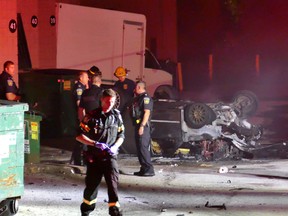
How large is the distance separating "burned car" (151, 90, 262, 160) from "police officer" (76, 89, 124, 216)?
493 centimetres

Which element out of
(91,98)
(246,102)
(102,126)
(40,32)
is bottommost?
(102,126)

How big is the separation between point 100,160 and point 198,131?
17.2 feet

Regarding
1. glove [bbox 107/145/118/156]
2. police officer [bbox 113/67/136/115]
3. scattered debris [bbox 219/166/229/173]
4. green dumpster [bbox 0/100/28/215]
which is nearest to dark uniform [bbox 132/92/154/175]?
scattered debris [bbox 219/166/229/173]

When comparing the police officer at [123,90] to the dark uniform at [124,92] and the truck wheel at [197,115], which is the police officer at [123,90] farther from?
the truck wheel at [197,115]

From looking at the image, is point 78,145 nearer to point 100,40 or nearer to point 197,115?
point 197,115

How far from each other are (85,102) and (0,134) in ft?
11.2

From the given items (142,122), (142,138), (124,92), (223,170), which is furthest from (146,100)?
(124,92)

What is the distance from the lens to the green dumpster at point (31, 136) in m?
12.0

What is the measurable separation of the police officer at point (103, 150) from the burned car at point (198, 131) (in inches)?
194

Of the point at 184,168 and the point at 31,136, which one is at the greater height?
the point at 31,136

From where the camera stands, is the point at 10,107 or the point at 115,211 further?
the point at 10,107

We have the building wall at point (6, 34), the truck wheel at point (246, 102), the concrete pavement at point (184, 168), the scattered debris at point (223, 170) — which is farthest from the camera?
the building wall at point (6, 34)

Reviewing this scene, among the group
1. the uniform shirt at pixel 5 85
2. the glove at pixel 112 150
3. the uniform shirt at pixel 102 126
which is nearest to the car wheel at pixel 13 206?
the uniform shirt at pixel 102 126

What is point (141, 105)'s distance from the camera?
11367 millimetres
